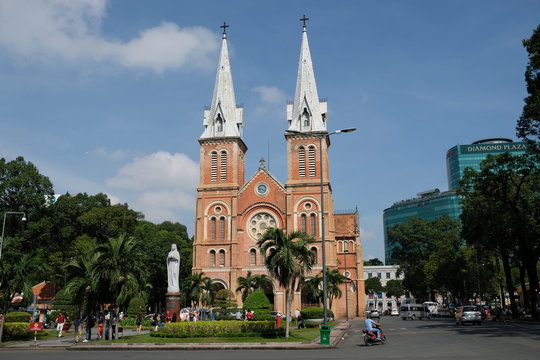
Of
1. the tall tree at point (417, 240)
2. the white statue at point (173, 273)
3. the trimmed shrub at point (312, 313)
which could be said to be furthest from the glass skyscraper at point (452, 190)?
the white statue at point (173, 273)

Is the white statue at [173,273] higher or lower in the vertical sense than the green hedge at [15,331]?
higher

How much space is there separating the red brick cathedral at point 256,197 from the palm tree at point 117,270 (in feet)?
98.3

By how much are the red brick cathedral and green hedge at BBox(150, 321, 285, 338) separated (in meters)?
27.5

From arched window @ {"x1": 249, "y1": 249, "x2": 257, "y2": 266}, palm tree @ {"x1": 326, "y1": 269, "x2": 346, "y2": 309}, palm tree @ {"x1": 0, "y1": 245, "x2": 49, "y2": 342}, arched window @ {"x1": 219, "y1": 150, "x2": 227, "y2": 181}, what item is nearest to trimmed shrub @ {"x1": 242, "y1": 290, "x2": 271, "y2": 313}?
palm tree @ {"x1": 326, "y1": 269, "x2": 346, "y2": 309}

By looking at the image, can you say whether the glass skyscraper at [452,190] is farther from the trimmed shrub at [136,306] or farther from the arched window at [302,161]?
the trimmed shrub at [136,306]

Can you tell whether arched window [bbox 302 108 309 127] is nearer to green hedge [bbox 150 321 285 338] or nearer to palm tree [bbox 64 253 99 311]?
green hedge [bbox 150 321 285 338]

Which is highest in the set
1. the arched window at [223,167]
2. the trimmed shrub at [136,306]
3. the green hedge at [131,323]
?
the arched window at [223,167]

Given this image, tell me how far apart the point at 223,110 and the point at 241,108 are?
10.2 feet

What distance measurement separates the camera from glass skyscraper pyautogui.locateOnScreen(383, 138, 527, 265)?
13950 centimetres

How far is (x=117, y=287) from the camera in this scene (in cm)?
2602

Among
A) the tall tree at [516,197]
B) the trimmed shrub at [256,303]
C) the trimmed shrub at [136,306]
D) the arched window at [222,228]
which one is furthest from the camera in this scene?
the arched window at [222,228]

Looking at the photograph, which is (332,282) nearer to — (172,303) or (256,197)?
(256,197)

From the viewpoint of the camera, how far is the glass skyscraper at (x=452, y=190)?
140 meters

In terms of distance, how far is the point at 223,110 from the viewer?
204 ft
